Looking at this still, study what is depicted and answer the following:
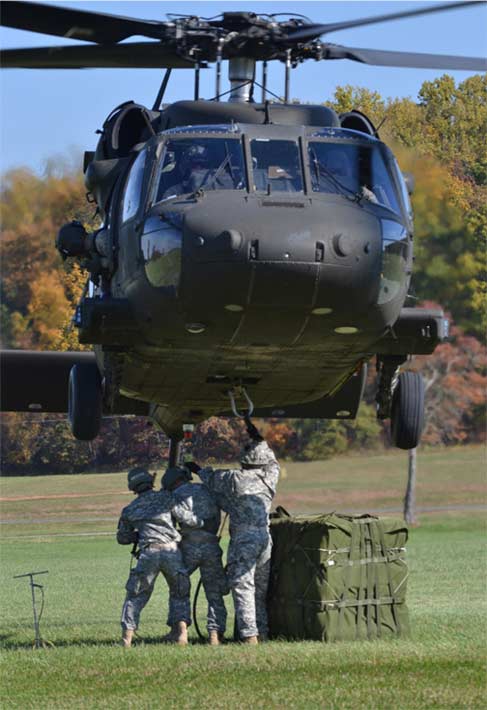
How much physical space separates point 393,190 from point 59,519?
51.2 ft

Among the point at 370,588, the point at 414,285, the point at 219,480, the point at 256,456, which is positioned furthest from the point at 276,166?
the point at 414,285

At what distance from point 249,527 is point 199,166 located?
10.7ft

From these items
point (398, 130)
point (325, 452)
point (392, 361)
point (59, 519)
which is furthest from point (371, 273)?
point (325, 452)

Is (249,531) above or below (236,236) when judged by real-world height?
below

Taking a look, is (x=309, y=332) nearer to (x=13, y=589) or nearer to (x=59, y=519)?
(x=13, y=589)

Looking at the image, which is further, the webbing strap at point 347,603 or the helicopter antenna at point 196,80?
the helicopter antenna at point 196,80

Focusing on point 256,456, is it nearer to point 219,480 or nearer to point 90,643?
point 219,480

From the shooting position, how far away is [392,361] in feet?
42.5

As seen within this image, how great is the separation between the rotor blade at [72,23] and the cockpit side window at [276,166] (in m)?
1.58

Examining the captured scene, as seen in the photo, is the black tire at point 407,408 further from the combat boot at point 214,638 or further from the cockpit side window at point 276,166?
the cockpit side window at point 276,166

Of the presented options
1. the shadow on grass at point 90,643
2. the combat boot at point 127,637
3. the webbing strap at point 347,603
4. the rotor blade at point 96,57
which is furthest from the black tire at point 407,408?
the rotor blade at point 96,57

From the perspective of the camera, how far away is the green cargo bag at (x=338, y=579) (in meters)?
11.8

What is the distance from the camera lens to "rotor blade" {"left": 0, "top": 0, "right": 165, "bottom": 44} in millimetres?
10914

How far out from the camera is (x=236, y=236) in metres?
10.2
